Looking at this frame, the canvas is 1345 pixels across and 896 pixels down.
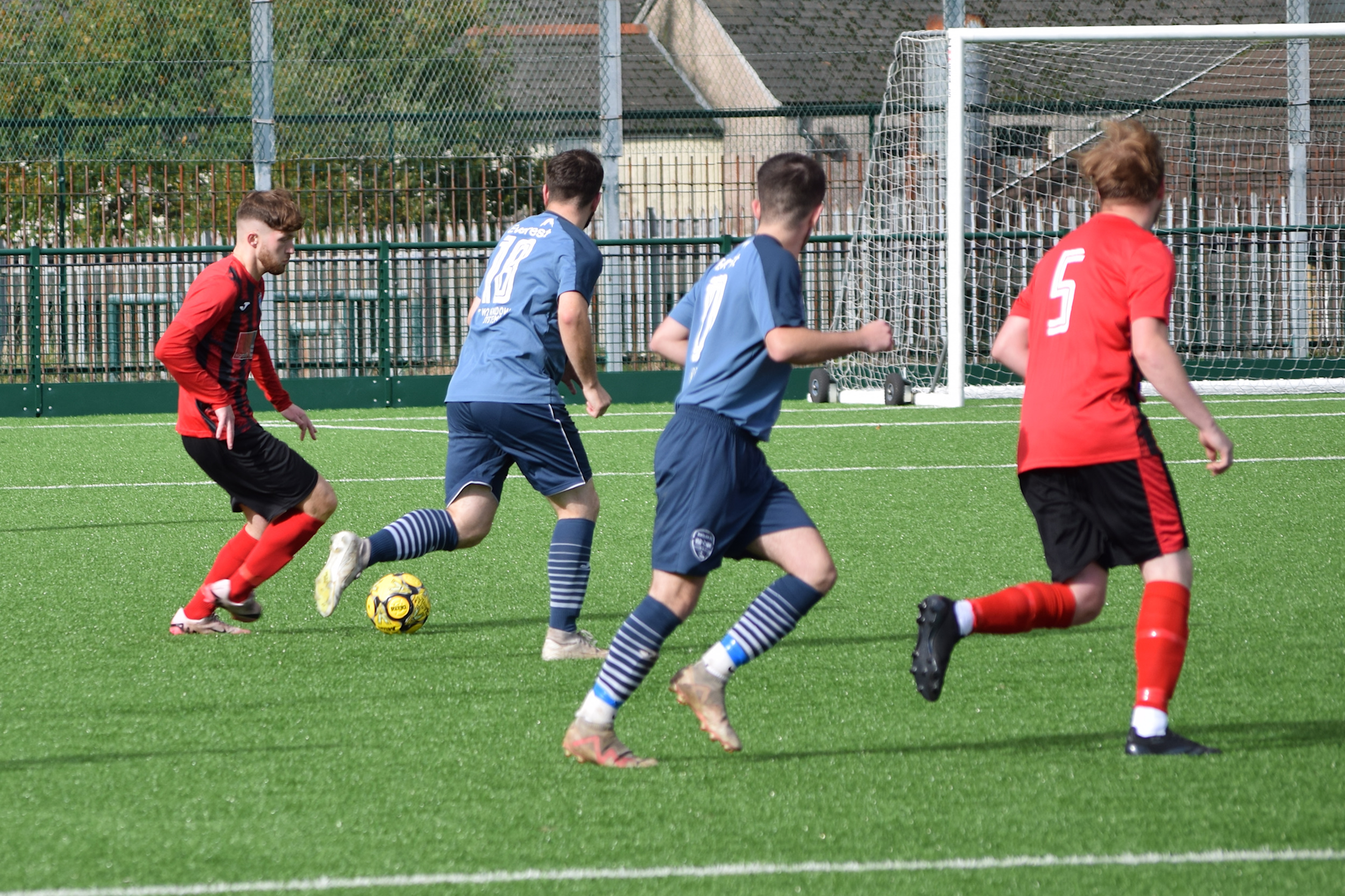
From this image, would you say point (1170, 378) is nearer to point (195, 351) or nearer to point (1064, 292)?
point (1064, 292)

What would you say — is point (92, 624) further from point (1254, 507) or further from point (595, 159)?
point (1254, 507)

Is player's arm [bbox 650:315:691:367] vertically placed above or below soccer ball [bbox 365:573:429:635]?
above

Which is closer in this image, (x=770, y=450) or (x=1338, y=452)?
(x=1338, y=452)

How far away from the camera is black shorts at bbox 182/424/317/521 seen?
19.3 feet

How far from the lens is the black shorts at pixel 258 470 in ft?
19.3

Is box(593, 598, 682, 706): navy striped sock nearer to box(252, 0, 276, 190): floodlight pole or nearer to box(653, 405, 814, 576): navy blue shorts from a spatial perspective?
box(653, 405, 814, 576): navy blue shorts

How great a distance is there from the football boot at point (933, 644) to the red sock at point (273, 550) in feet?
8.61

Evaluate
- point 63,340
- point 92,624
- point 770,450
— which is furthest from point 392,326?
point 92,624

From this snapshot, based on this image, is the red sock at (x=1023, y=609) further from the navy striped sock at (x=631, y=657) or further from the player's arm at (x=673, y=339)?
the player's arm at (x=673, y=339)

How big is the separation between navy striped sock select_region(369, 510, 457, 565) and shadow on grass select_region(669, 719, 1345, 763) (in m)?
1.77

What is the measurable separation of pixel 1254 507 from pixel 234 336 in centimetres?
573

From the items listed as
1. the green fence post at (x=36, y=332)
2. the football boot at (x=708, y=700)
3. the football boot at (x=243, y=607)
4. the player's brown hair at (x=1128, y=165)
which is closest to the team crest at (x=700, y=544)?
the football boot at (x=708, y=700)

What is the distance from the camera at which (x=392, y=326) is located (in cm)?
1727

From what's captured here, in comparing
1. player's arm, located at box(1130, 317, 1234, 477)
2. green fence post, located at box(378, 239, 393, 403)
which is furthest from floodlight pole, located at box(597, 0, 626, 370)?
player's arm, located at box(1130, 317, 1234, 477)
